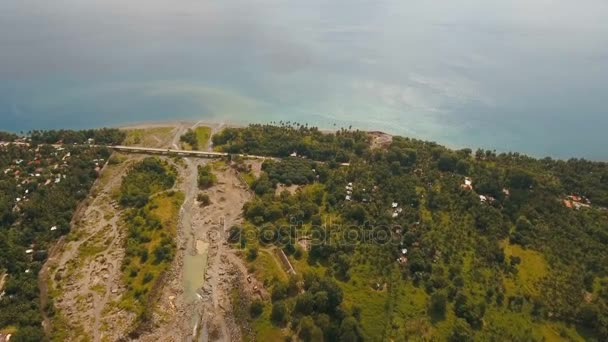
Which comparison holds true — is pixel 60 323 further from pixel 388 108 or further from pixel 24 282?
pixel 388 108

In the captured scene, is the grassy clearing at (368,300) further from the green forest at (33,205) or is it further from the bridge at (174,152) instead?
the bridge at (174,152)

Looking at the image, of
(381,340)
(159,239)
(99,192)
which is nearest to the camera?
(381,340)

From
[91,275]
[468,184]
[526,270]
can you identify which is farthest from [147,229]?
[468,184]

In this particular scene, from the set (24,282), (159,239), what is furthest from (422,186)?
(24,282)

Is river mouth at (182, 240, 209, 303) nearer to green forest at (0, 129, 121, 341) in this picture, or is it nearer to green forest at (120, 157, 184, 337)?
Result: green forest at (120, 157, 184, 337)

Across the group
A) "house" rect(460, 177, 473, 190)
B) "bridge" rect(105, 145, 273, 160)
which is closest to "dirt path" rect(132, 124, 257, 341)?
"bridge" rect(105, 145, 273, 160)
